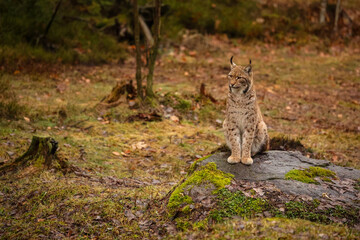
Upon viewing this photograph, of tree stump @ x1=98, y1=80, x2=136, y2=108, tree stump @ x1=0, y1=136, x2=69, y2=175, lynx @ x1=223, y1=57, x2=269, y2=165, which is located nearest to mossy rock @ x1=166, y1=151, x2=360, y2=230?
lynx @ x1=223, y1=57, x2=269, y2=165

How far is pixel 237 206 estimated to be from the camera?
402 centimetres

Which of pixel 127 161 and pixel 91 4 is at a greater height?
pixel 91 4

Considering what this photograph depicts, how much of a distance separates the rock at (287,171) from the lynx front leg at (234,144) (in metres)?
0.09

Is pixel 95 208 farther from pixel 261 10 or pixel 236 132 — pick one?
pixel 261 10

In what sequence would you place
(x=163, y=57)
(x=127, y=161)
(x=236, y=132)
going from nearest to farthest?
(x=236, y=132), (x=127, y=161), (x=163, y=57)

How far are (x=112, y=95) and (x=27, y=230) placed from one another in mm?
5544

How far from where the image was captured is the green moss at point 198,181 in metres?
4.28

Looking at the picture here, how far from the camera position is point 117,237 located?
4.02 metres

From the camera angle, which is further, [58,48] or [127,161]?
[58,48]

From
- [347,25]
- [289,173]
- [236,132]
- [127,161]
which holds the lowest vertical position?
[127,161]

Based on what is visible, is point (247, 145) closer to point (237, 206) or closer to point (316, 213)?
point (237, 206)

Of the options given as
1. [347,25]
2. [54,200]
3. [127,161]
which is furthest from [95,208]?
[347,25]

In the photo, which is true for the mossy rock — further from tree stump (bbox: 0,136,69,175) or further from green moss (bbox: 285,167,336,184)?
tree stump (bbox: 0,136,69,175)

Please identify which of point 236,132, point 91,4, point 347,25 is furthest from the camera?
point 347,25
